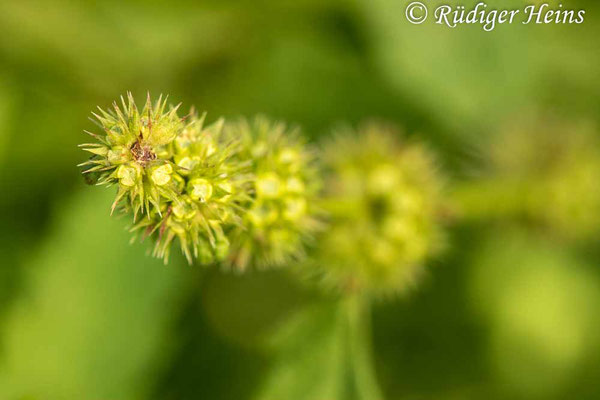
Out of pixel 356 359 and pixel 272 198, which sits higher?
pixel 272 198

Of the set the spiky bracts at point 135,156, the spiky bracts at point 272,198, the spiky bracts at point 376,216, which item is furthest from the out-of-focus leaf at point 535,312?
the spiky bracts at point 135,156

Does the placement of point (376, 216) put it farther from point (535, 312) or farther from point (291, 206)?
point (535, 312)

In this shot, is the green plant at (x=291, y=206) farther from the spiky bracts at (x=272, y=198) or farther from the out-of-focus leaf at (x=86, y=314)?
the out-of-focus leaf at (x=86, y=314)

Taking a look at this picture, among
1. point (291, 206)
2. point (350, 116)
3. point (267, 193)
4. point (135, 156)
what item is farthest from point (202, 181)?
point (350, 116)

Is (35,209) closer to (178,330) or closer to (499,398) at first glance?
(178,330)

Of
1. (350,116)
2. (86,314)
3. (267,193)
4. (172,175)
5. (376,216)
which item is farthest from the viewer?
(350,116)

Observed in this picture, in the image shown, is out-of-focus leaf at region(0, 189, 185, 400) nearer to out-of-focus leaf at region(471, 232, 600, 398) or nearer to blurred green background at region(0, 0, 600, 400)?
blurred green background at region(0, 0, 600, 400)
